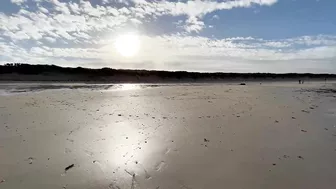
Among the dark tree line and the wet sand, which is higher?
the dark tree line

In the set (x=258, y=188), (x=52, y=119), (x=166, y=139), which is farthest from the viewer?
(x=52, y=119)

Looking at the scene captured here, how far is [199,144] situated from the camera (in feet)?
19.2

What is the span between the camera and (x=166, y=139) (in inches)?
245

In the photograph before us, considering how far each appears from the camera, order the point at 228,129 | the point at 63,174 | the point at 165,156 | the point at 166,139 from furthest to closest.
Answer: the point at 228,129 → the point at 166,139 → the point at 165,156 → the point at 63,174

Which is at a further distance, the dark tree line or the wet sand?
the dark tree line

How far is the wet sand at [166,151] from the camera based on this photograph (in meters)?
4.15

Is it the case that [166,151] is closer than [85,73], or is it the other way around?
[166,151]

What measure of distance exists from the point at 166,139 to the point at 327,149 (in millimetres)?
3280

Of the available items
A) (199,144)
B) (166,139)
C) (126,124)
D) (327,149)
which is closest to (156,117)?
(126,124)

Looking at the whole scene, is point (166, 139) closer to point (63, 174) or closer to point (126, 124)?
point (126, 124)

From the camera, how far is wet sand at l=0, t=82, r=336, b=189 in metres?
4.15

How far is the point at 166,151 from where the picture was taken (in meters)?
5.41

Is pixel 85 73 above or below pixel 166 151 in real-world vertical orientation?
above

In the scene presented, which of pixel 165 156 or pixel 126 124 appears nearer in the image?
pixel 165 156
